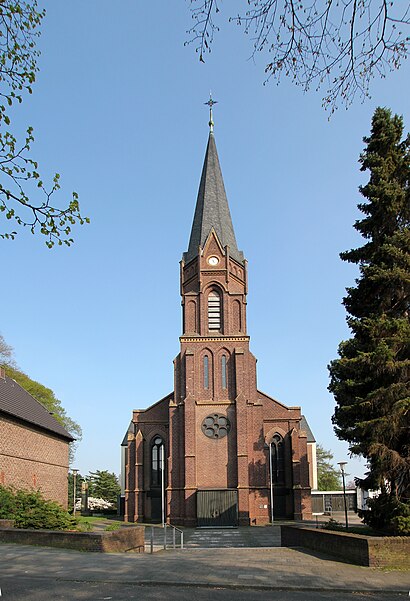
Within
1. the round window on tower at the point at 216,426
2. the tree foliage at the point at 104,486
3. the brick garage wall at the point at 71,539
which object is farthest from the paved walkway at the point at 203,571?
the tree foliage at the point at 104,486

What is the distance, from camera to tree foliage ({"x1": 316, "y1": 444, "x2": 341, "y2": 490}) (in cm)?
8681

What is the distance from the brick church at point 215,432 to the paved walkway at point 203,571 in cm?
2538

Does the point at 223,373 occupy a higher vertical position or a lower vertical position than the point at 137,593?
higher

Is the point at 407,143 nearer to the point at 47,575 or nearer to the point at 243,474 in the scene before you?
the point at 47,575

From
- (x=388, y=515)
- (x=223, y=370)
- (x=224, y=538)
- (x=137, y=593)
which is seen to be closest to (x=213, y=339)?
(x=223, y=370)

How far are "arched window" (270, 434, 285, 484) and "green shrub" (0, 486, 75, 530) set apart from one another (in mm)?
26231

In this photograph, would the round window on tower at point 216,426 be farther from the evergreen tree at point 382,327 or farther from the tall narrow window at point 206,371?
the evergreen tree at point 382,327

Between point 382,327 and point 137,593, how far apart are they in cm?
1024

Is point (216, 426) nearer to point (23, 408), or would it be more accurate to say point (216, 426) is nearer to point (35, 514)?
point (23, 408)

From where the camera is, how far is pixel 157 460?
4625 cm

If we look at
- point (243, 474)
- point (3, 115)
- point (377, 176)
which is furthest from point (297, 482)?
point (3, 115)

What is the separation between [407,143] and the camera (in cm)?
1952

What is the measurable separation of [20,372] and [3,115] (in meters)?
54.3

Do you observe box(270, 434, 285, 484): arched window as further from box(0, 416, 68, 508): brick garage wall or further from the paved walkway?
the paved walkway
